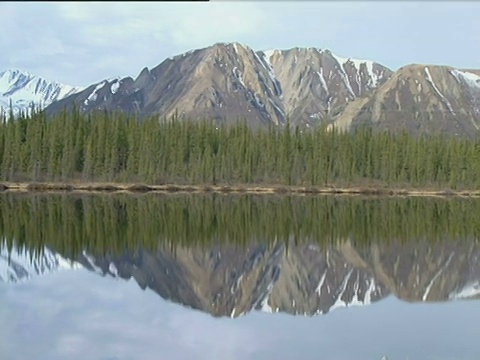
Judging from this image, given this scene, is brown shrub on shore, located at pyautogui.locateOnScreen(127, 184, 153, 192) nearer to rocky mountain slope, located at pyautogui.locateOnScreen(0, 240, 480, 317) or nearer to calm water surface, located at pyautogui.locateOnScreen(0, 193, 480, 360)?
calm water surface, located at pyautogui.locateOnScreen(0, 193, 480, 360)

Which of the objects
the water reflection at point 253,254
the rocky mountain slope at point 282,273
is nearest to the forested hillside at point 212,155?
the water reflection at point 253,254

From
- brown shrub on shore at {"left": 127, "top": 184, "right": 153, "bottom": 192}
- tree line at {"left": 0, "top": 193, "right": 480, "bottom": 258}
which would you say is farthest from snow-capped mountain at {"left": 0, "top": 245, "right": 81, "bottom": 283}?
brown shrub on shore at {"left": 127, "top": 184, "right": 153, "bottom": 192}

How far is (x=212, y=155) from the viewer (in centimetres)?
9562

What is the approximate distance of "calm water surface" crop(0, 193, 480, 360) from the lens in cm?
1662

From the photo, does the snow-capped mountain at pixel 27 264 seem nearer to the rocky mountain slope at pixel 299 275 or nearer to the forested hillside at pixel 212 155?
the rocky mountain slope at pixel 299 275

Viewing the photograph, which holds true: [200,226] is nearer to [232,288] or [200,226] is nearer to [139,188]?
[232,288]

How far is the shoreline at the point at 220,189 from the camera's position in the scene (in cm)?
7938

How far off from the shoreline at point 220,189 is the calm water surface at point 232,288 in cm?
3529

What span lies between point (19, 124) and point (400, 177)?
52955 mm

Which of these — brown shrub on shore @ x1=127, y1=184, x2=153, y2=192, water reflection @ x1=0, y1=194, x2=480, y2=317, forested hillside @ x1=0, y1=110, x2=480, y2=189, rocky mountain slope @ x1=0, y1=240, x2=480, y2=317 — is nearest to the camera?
rocky mountain slope @ x1=0, y1=240, x2=480, y2=317

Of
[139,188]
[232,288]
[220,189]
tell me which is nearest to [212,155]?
[220,189]

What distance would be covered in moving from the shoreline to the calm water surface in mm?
35290

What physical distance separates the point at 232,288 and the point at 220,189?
64918 millimetres

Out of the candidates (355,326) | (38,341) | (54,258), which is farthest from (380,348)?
(54,258)
